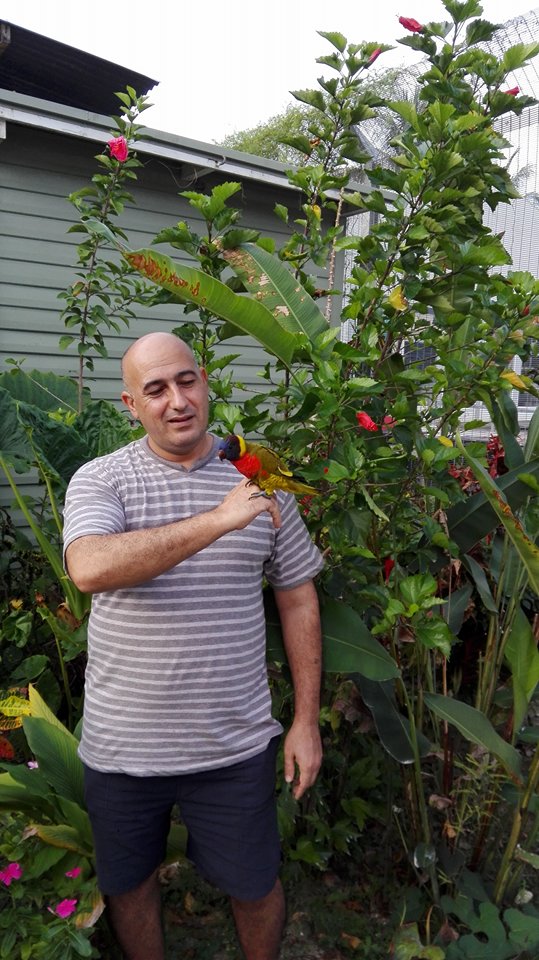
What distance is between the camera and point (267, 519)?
1.86 m

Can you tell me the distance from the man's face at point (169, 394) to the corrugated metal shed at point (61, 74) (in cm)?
492

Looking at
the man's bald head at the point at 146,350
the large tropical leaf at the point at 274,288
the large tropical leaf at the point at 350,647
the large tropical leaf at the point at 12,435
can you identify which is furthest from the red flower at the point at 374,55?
the large tropical leaf at the point at 12,435

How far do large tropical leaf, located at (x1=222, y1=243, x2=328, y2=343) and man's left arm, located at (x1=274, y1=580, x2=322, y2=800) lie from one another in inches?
27.0

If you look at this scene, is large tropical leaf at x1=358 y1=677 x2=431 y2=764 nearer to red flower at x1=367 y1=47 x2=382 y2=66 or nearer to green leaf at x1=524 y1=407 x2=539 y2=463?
green leaf at x1=524 y1=407 x2=539 y2=463

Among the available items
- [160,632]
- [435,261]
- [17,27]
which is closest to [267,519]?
[160,632]

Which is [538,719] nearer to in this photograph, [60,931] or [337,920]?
[337,920]

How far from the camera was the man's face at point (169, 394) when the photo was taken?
179 centimetres

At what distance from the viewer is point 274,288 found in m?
2.01

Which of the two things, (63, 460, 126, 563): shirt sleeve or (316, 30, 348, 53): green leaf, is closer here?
(63, 460, 126, 563): shirt sleeve

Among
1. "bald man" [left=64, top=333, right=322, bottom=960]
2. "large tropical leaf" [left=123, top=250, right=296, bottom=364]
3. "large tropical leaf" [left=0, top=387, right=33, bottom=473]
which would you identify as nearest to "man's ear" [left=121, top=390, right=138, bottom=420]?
"bald man" [left=64, top=333, right=322, bottom=960]

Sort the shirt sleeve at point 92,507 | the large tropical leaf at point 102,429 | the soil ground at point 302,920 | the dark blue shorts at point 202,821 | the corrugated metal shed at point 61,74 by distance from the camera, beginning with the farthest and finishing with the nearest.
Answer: the corrugated metal shed at point 61,74 → the large tropical leaf at point 102,429 → the soil ground at point 302,920 → the dark blue shorts at point 202,821 → the shirt sleeve at point 92,507

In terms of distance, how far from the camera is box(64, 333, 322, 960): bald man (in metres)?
1.76

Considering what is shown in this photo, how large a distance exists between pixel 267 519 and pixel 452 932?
4.10ft

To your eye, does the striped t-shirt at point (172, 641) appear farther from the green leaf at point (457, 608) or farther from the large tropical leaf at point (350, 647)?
the green leaf at point (457, 608)
